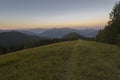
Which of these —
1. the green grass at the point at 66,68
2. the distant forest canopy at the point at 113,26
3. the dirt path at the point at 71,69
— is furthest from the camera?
the distant forest canopy at the point at 113,26

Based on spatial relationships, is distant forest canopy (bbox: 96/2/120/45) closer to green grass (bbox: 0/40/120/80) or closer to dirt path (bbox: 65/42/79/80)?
green grass (bbox: 0/40/120/80)

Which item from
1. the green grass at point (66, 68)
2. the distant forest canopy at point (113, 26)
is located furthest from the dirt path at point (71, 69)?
the distant forest canopy at point (113, 26)

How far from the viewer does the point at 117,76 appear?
22.1 m

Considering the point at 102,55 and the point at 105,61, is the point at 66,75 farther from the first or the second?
the point at 102,55

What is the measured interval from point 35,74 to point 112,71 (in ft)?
35.0

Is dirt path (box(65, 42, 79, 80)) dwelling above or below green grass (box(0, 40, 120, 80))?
above

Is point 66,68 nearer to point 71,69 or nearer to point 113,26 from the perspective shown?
point 71,69

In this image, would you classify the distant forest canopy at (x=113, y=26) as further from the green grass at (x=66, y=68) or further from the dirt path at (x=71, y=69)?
the dirt path at (x=71, y=69)

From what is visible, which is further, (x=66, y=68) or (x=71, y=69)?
(x=66, y=68)

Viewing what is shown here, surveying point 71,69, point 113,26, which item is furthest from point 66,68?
point 113,26

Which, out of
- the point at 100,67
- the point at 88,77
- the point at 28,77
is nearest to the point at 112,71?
the point at 100,67

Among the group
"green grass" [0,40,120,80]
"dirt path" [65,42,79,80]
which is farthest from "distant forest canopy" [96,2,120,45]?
"dirt path" [65,42,79,80]

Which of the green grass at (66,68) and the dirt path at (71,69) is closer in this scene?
the dirt path at (71,69)

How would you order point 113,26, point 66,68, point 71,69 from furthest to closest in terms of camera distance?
point 113,26, point 66,68, point 71,69
